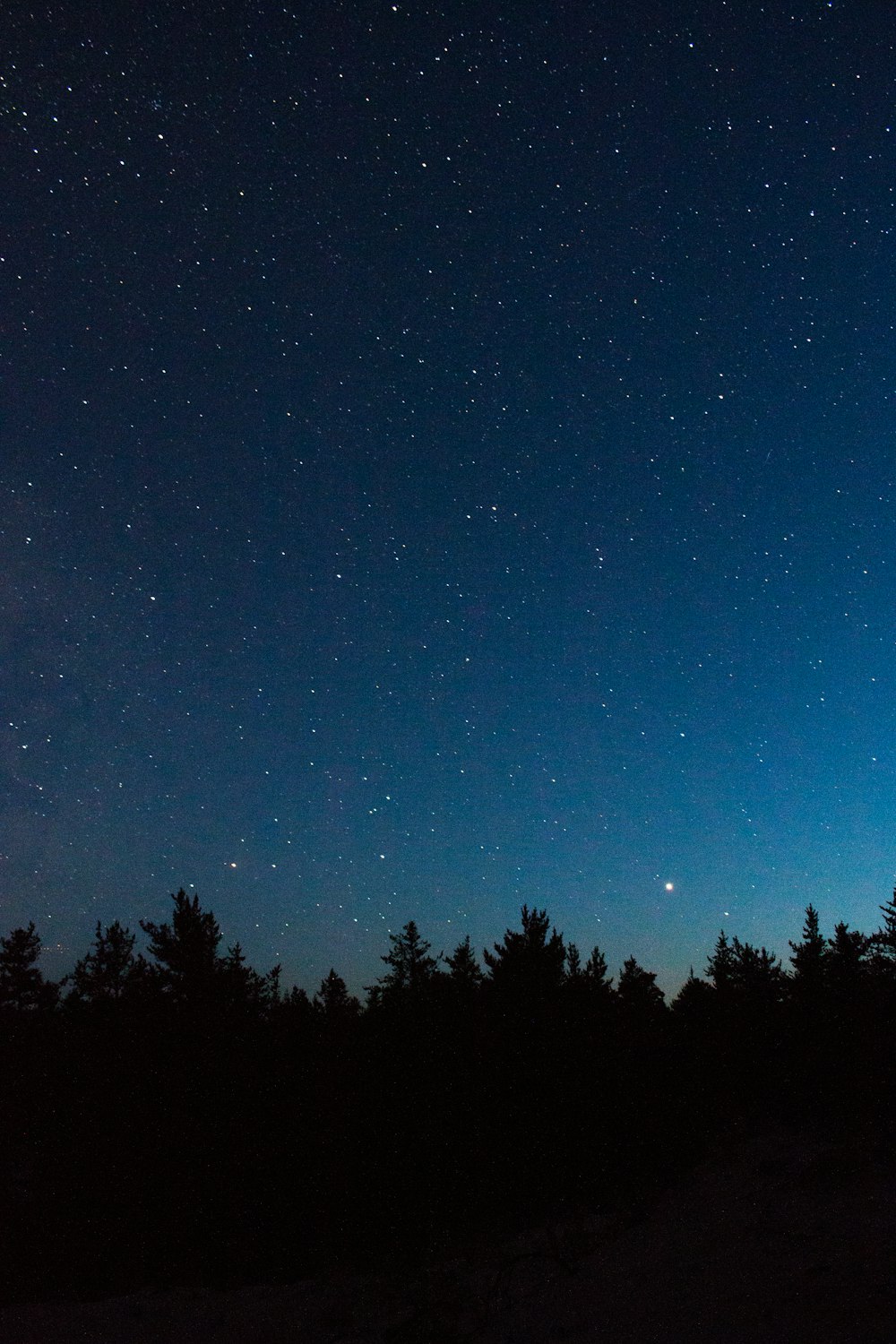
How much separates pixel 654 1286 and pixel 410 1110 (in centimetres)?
916

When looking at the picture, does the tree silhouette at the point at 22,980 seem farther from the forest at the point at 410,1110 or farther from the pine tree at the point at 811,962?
the pine tree at the point at 811,962

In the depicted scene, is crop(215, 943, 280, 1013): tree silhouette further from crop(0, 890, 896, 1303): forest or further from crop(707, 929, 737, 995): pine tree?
crop(707, 929, 737, 995): pine tree

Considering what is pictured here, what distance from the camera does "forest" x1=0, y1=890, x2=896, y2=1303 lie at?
18031mm


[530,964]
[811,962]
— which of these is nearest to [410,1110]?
[530,964]

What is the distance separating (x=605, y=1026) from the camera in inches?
808

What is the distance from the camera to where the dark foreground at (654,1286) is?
10359 mm

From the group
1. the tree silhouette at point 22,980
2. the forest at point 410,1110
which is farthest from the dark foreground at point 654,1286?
the tree silhouette at point 22,980

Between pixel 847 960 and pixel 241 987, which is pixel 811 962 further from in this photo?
pixel 241 987

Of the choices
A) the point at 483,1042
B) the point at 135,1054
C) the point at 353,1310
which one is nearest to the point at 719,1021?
the point at 483,1042

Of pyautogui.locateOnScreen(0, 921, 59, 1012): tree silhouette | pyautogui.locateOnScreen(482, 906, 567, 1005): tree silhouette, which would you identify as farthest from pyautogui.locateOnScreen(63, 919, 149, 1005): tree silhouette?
pyautogui.locateOnScreen(482, 906, 567, 1005): tree silhouette

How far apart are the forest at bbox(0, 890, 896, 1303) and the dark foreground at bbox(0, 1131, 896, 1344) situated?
3.46 feet

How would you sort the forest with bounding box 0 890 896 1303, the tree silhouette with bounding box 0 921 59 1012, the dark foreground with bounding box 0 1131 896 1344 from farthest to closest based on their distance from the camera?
the tree silhouette with bounding box 0 921 59 1012
the forest with bounding box 0 890 896 1303
the dark foreground with bounding box 0 1131 896 1344

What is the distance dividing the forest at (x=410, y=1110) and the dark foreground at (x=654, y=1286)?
1053 mm

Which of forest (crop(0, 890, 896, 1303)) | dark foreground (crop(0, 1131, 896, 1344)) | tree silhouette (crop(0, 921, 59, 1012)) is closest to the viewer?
dark foreground (crop(0, 1131, 896, 1344))
